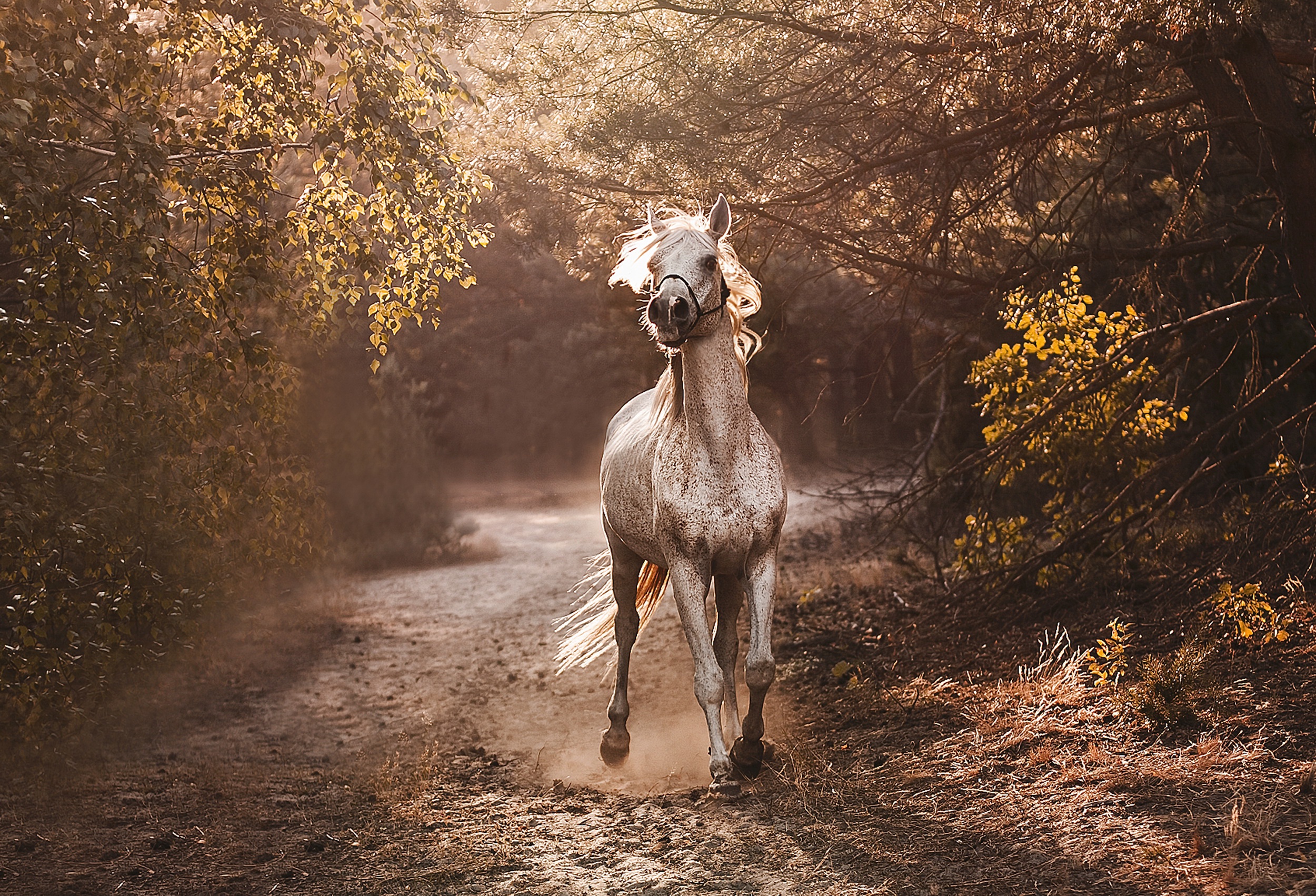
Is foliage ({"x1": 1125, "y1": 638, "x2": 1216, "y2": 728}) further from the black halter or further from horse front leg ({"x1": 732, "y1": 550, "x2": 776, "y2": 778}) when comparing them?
the black halter

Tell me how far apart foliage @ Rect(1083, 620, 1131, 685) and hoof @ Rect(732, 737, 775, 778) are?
1671 millimetres

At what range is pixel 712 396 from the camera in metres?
4.78

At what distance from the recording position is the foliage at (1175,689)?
4.59 m

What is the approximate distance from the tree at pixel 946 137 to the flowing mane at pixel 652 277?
88 cm

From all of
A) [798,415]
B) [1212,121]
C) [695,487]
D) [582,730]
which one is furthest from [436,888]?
[798,415]

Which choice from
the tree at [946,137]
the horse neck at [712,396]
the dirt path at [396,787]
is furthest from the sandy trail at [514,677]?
the tree at [946,137]

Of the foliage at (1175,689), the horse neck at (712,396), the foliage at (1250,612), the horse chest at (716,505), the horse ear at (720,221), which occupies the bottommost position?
the foliage at (1175,689)

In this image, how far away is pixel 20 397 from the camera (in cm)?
416

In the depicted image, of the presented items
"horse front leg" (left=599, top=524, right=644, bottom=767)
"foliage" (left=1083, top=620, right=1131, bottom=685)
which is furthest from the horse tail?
"foliage" (left=1083, top=620, right=1131, bottom=685)

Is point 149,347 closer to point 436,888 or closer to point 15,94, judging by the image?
point 15,94

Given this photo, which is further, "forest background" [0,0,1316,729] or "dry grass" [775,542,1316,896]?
"forest background" [0,0,1316,729]

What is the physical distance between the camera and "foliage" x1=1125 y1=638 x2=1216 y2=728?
15.1 ft

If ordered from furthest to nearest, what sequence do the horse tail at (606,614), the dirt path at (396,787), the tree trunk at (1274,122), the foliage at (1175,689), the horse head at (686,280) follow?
the horse tail at (606,614) → the tree trunk at (1274,122) → the foliage at (1175,689) → the horse head at (686,280) → the dirt path at (396,787)

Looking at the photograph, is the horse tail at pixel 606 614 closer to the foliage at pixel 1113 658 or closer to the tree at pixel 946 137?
the tree at pixel 946 137
